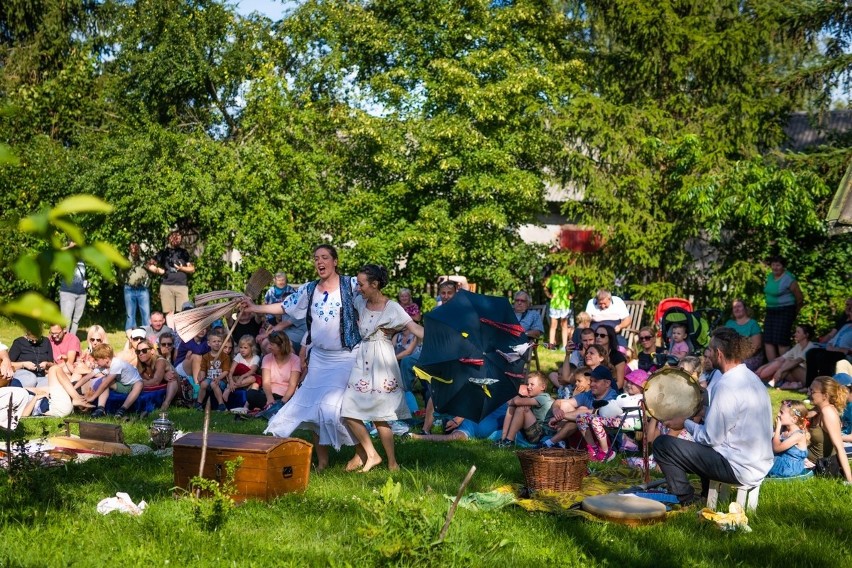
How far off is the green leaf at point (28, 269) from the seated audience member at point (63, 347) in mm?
12369

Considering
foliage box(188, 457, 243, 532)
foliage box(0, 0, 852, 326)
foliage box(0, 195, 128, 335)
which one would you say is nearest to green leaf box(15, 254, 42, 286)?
foliage box(0, 195, 128, 335)

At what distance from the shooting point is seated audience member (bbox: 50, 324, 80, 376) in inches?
557

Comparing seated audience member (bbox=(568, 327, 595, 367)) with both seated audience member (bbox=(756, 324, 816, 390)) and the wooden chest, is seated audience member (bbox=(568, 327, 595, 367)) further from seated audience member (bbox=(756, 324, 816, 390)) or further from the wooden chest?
the wooden chest

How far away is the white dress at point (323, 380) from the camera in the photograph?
8594 mm

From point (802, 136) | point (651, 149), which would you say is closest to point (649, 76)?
point (651, 149)

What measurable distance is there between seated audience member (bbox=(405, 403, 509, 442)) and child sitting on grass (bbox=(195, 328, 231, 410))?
11.0 ft

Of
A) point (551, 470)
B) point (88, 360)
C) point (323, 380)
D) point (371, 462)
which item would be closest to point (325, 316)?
point (323, 380)

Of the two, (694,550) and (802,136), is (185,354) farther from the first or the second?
(802,136)

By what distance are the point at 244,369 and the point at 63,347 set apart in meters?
2.82

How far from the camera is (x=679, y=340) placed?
13758mm

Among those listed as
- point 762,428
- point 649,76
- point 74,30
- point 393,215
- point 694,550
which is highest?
point 74,30

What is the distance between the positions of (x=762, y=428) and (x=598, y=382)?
3528 millimetres

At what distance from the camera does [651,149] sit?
20000mm

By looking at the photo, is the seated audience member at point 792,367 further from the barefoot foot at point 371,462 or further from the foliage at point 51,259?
the foliage at point 51,259
